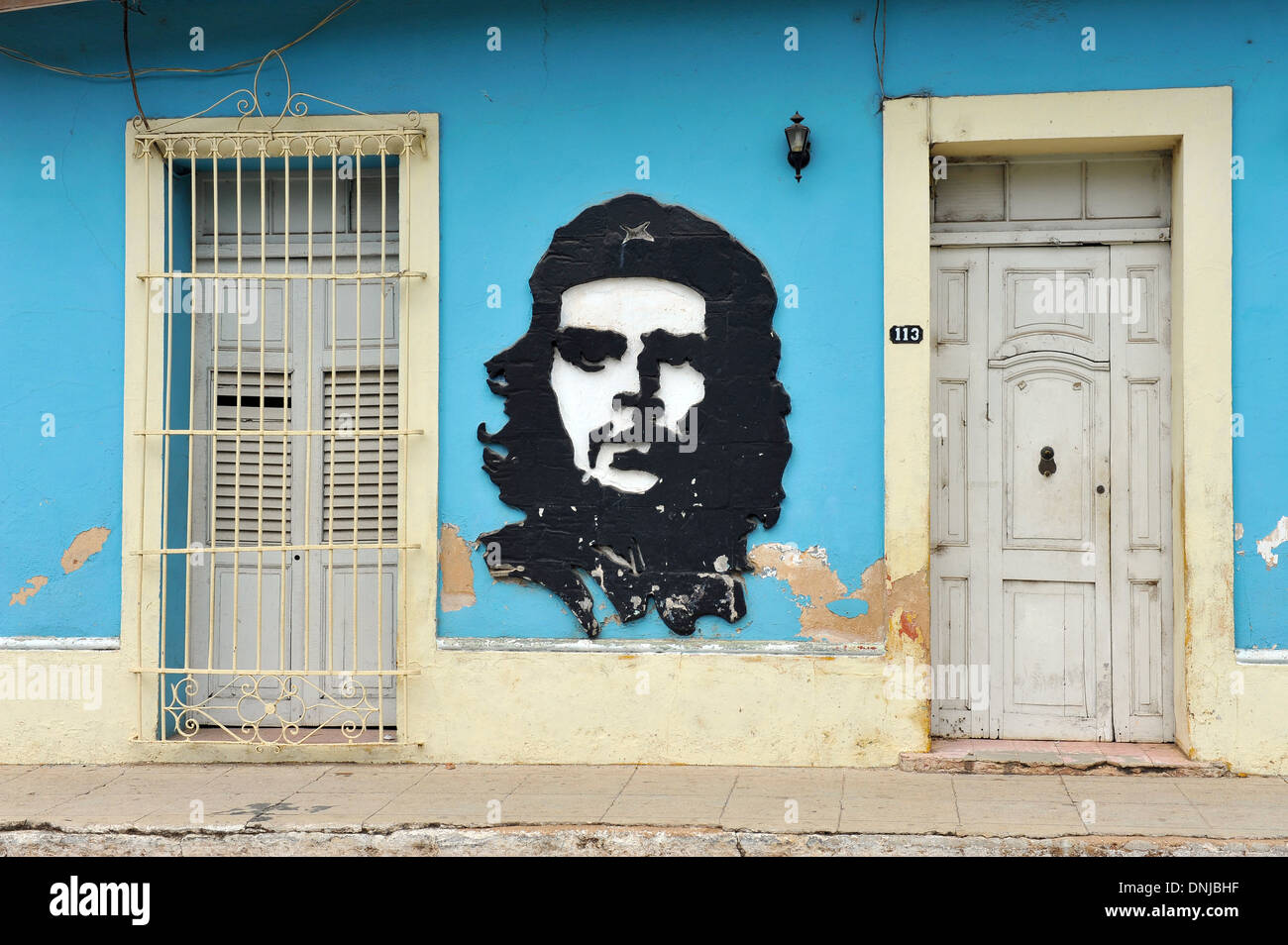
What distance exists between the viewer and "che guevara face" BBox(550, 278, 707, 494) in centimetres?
577

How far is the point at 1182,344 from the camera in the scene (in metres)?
5.50

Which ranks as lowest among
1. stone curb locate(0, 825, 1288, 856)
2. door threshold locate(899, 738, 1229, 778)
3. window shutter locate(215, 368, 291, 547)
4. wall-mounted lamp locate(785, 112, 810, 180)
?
stone curb locate(0, 825, 1288, 856)

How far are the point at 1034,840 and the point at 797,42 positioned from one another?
386 cm

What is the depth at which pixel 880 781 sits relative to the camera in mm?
5336

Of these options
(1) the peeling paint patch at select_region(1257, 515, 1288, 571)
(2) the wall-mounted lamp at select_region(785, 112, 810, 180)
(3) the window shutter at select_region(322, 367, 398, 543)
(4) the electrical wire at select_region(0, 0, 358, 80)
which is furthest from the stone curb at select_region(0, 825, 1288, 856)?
(4) the electrical wire at select_region(0, 0, 358, 80)

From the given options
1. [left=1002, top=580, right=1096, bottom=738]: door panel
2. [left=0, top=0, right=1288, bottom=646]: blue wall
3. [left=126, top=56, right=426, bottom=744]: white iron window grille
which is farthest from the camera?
[left=126, top=56, right=426, bottom=744]: white iron window grille

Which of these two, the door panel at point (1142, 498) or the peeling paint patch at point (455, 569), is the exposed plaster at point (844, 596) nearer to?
the door panel at point (1142, 498)

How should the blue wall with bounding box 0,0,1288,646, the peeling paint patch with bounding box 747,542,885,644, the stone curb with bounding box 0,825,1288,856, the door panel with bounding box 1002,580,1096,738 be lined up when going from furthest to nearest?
1. the door panel with bounding box 1002,580,1096,738
2. the peeling paint patch with bounding box 747,542,885,644
3. the blue wall with bounding box 0,0,1288,646
4. the stone curb with bounding box 0,825,1288,856

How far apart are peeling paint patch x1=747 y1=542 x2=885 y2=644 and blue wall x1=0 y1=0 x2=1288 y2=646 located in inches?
2.7

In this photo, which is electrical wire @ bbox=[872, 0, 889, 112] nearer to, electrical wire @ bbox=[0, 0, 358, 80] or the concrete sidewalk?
electrical wire @ bbox=[0, 0, 358, 80]

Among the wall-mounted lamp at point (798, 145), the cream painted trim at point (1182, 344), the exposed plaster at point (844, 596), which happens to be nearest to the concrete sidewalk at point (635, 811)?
the cream painted trim at point (1182, 344)

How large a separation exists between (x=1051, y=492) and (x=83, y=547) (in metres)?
4.96
